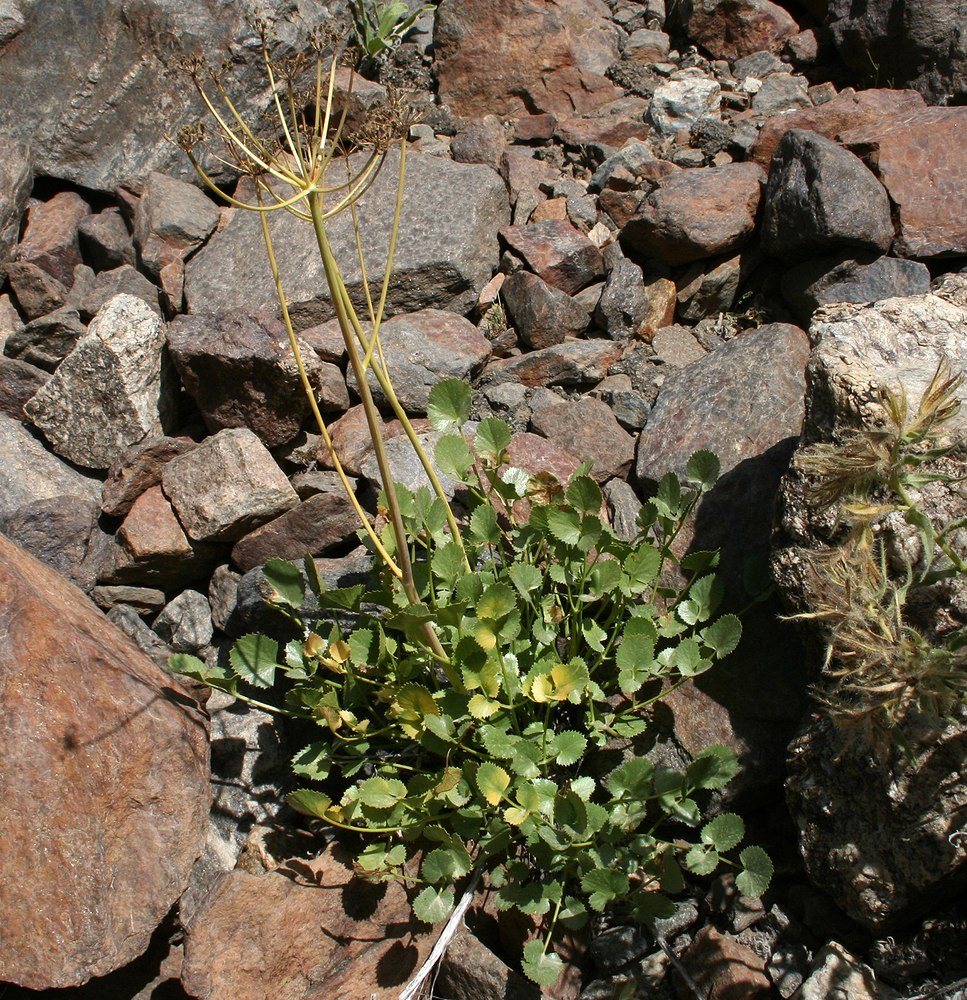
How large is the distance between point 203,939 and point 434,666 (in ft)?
3.36

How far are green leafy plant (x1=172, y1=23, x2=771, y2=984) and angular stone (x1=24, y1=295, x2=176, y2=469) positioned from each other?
1408 mm

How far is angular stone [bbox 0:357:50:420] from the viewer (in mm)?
4465

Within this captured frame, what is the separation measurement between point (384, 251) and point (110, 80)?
2.03 metres

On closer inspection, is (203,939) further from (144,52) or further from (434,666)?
(144,52)

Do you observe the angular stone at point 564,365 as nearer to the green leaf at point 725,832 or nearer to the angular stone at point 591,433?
the angular stone at point 591,433

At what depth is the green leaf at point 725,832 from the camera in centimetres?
261

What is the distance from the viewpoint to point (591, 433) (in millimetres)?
4016

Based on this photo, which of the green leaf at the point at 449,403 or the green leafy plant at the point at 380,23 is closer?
the green leaf at the point at 449,403

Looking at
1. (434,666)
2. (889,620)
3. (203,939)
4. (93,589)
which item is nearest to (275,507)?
(93,589)

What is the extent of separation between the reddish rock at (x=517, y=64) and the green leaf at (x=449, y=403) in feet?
10.9

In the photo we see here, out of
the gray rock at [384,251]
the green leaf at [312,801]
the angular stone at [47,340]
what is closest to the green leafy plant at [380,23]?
the gray rock at [384,251]

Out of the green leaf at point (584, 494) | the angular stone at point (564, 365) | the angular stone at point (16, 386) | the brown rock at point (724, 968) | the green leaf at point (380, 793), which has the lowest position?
the brown rock at point (724, 968)

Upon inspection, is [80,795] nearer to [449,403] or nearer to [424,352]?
[449,403]

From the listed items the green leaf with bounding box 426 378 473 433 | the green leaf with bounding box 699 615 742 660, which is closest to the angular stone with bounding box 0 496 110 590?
the green leaf with bounding box 426 378 473 433
